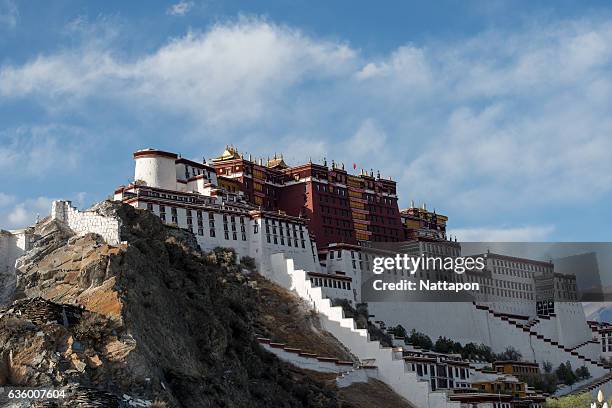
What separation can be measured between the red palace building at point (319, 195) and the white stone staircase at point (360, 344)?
11.6 metres

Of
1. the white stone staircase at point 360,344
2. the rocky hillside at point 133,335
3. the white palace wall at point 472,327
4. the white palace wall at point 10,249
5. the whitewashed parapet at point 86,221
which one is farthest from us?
the white palace wall at point 472,327

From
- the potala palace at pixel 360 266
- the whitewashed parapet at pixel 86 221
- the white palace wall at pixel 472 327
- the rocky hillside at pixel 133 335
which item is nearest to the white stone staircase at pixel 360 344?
the potala palace at pixel 360 266

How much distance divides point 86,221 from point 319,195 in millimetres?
33374

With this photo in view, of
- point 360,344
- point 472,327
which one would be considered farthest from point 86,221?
point 472,327

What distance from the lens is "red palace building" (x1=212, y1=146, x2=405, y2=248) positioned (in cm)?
8862

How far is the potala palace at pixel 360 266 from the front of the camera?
6781 cm

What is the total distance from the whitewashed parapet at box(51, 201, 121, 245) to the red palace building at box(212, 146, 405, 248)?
84.1 feet

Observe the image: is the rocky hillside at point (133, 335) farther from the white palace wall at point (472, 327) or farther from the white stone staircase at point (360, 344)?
the white palace wall at point (472, 327)

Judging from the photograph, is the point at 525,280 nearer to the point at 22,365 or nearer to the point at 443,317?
the point at 443,317

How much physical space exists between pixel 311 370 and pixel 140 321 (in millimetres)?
27155

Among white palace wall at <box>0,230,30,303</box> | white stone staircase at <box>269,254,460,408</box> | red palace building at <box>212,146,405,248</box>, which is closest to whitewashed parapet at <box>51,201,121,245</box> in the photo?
white palace wall at <box>0,230,30,303</box>

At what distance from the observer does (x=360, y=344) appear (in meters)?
70.3

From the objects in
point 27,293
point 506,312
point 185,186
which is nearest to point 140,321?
point 27,293

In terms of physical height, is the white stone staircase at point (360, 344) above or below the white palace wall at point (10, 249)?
below
